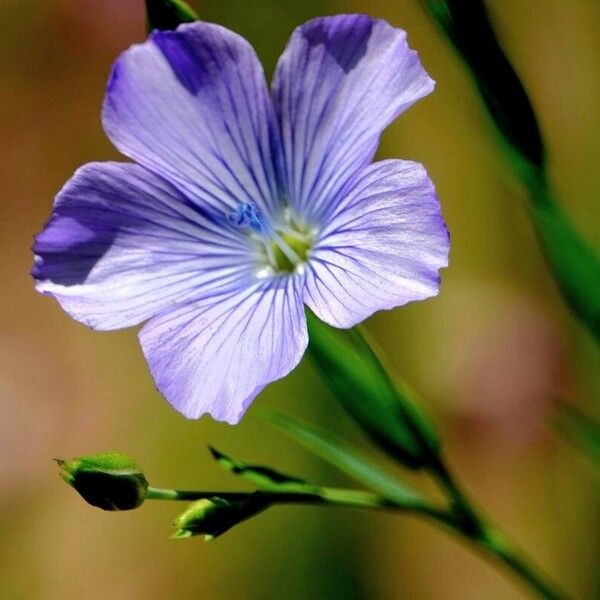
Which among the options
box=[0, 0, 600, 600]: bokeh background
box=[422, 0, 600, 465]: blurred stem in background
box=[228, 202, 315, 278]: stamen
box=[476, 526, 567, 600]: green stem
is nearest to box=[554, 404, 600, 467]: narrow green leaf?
box=[422, 0, 600, 465]: blurred stem in background

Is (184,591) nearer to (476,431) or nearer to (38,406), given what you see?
(38,406)

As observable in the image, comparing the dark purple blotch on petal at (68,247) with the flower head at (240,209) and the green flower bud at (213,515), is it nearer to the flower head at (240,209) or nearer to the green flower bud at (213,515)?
the flower head at (240,209)

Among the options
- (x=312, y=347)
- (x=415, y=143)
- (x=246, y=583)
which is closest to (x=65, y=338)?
(x=246, y=583)

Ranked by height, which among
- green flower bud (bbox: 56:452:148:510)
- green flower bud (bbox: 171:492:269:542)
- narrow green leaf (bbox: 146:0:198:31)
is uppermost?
narrow green leaf (bbox: 146:0:198:31)

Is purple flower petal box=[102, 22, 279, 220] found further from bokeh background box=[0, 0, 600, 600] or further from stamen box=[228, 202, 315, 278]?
bokeh background box=[0, 0, 600, 600]

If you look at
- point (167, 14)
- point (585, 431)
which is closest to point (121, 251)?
point (167, 14)
